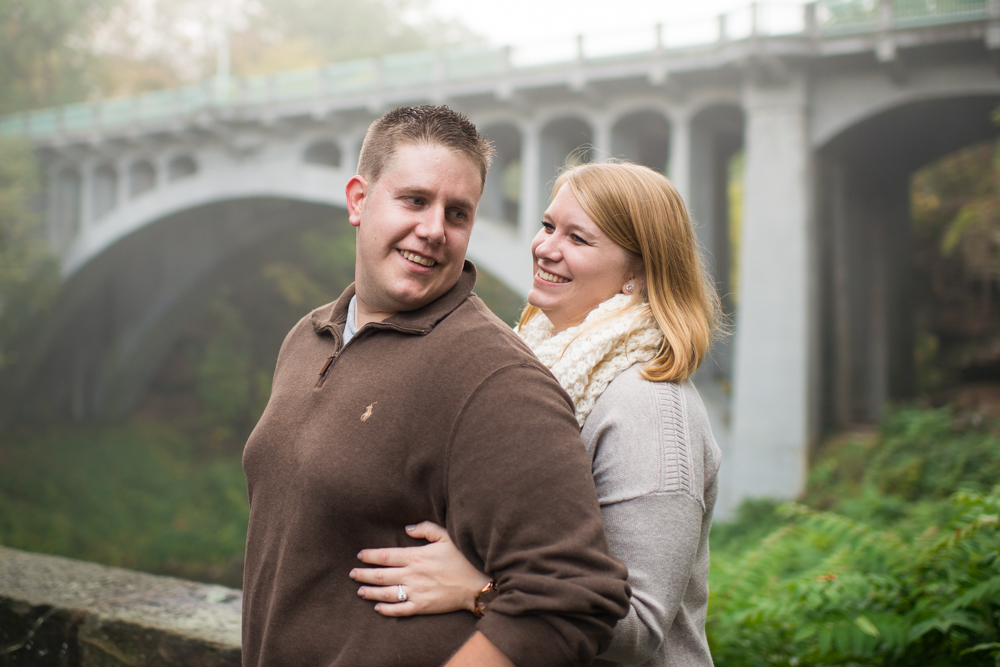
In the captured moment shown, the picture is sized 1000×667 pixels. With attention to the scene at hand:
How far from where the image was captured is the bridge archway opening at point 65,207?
1889cm

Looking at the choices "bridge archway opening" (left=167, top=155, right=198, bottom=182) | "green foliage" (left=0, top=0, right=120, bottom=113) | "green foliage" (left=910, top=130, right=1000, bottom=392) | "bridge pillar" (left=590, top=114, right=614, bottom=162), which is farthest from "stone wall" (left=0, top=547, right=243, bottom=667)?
"green foliage" (left=0, top=0, right=120, bottom=113)

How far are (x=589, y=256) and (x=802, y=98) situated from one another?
1021 cm

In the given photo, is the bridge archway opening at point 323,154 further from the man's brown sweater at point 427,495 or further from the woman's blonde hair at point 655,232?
the man's brown sweater at point 427,495

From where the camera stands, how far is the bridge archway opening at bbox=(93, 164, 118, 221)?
19125 millimetres

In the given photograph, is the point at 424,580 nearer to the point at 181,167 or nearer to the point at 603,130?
the point at 603,130

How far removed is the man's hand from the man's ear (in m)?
0.90

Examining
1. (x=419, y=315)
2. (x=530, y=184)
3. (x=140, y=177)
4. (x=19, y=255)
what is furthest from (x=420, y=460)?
(x=140, y=177)

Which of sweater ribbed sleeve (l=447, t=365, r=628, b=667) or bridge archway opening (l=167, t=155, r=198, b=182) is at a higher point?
bridge archway opening (l=167, t=155, r=198, b=182)

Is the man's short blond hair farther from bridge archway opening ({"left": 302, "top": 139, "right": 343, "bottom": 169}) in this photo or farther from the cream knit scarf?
bridge archway opening ({"left": 302, "top": 139, "right": 343, "bottom": 169})

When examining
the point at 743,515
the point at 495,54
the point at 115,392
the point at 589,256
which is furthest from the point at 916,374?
the point at 115,392

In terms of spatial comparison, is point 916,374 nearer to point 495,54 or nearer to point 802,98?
point 802,98

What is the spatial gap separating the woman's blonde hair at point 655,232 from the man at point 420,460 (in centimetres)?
28

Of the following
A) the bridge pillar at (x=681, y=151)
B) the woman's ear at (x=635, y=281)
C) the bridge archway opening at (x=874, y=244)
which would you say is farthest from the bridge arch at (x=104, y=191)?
the woman's ear at (x=635, y=281)

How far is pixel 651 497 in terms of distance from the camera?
137 cm
